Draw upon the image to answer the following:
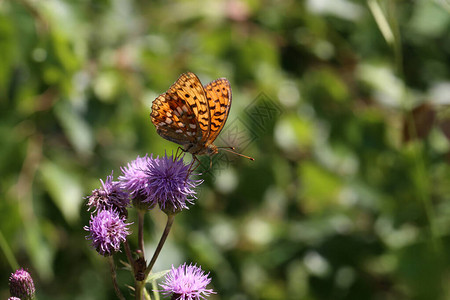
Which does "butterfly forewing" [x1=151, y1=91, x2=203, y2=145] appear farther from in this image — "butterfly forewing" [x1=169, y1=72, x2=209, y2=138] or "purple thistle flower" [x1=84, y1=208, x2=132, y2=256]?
"purple thistle flower" [x1=84, y1=208, x2=132, y2=256]

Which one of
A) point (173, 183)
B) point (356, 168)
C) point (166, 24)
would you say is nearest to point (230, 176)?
point (356, 168)

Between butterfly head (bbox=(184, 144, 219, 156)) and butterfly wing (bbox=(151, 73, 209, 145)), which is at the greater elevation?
butterfly wing (bbox=(151, 73, 209, 145))

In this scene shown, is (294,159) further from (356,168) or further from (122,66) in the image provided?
(122,66)

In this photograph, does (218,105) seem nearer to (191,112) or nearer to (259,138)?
(191,112)

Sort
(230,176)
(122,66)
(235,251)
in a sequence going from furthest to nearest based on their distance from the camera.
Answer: (235,251), (230,176), (122,66)

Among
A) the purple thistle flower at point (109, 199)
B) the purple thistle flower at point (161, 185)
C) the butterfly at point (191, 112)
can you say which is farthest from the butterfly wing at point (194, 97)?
the purple thistle flower at point (109, 199)

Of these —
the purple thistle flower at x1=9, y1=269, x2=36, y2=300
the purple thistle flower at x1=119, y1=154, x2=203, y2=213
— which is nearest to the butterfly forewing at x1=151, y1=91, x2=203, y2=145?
the purple thistle flower at x1=119, y1=154, x2=203, y2=213
